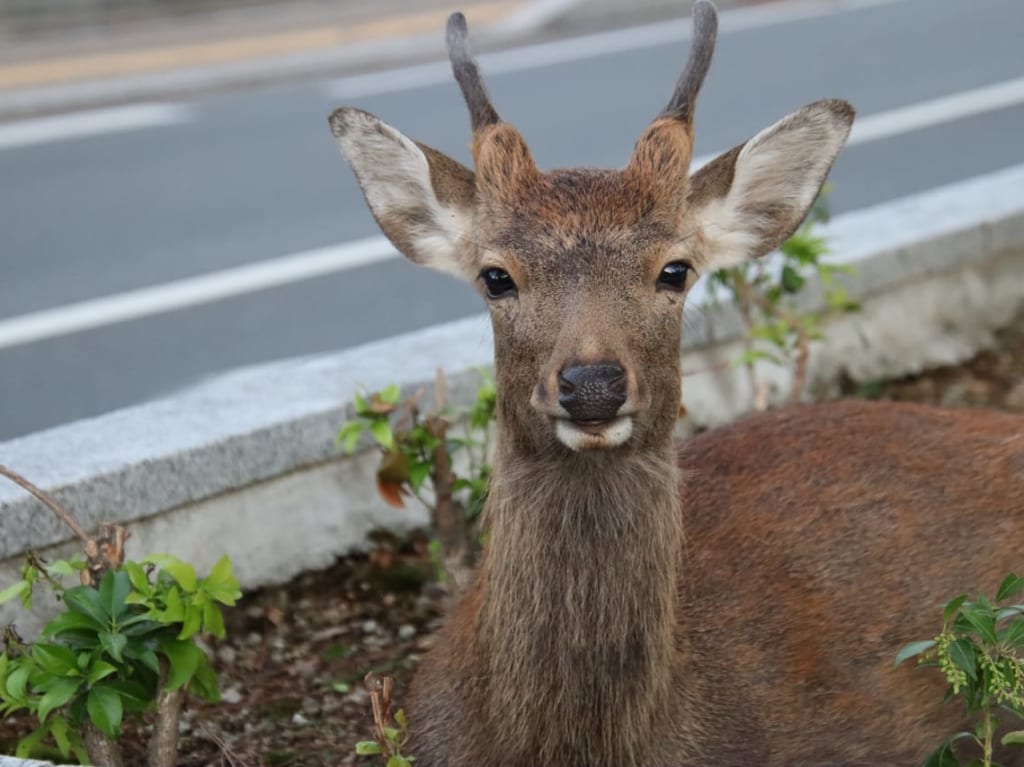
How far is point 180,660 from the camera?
372cm

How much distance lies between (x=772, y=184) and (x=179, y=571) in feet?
5.42

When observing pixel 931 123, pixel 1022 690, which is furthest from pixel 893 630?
pixel 931 123

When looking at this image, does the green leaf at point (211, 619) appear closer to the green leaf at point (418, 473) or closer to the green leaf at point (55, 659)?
the green leaf at point (55, 659)

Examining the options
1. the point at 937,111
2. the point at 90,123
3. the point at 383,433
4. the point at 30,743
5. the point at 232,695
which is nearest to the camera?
the point at 30,743

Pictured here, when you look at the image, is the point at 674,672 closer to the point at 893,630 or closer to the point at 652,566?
the point at 652,566

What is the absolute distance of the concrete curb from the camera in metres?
4.43

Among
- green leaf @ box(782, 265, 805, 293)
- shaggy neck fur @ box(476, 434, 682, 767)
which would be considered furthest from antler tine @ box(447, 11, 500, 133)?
green leaf @ box(782, 265, 805, 293)

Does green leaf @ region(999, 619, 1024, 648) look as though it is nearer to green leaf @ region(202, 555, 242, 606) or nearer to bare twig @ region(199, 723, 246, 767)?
green leaf @ region(202, 555, 242, 606)

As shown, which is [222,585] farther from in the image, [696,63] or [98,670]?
[696,63]

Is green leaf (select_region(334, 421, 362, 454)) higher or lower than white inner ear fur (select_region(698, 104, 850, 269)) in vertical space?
lower

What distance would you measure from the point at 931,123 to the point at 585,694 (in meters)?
9.03

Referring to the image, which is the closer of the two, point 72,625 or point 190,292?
point 72,625

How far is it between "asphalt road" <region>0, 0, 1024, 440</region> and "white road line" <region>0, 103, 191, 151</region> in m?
0.05

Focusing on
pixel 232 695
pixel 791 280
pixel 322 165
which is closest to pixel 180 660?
pixel 232 695
